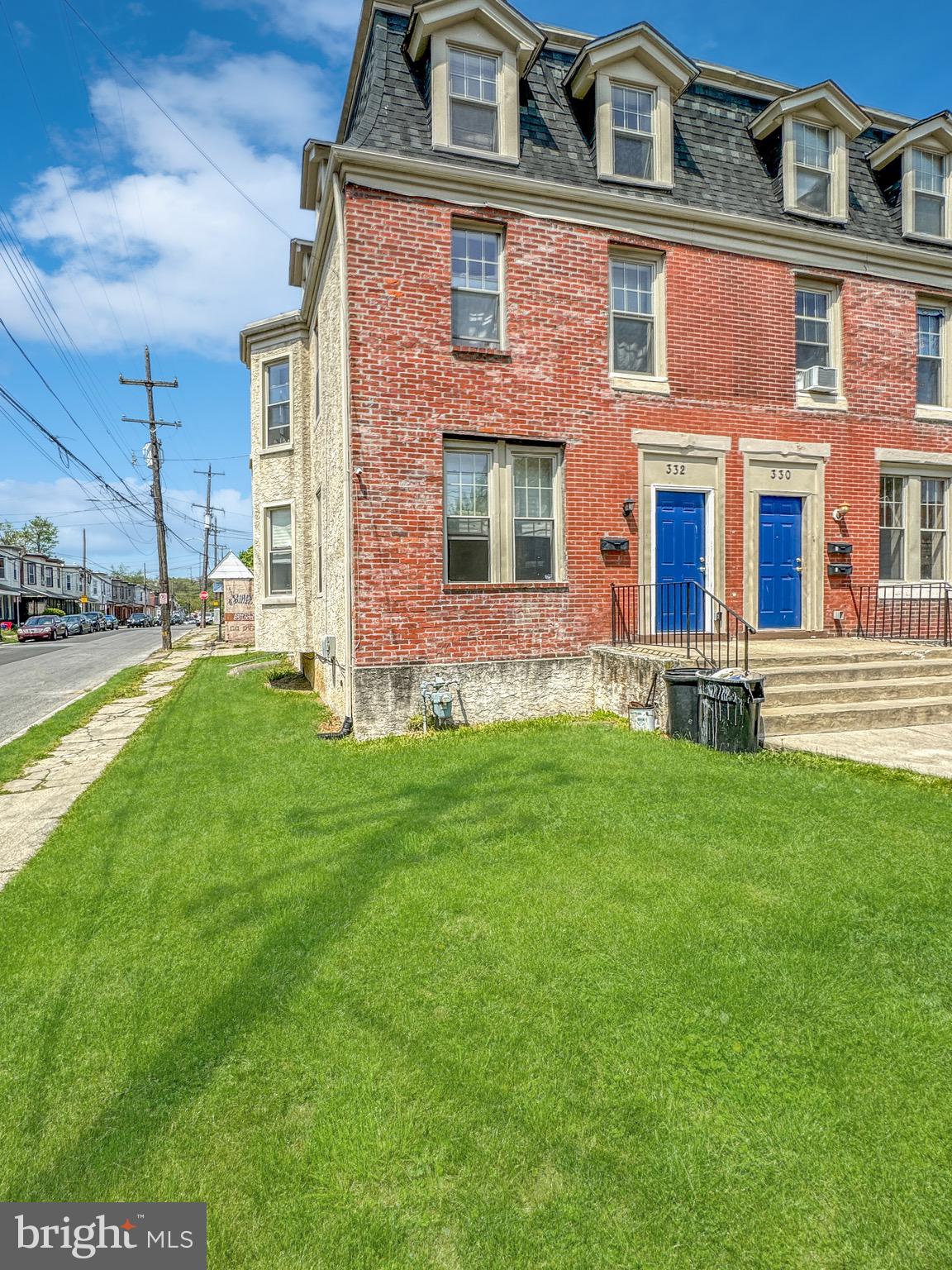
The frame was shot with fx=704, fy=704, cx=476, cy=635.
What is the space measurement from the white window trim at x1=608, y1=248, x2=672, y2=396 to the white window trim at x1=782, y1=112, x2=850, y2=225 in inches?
101

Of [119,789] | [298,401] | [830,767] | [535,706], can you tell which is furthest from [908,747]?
[298,401]

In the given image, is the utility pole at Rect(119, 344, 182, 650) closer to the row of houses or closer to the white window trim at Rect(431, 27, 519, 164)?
the row of houses

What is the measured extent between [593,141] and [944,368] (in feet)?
23.9

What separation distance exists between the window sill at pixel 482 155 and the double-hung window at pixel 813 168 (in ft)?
15.9

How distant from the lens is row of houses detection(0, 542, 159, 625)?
57969 millimetres

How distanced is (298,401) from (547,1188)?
14.0 metres

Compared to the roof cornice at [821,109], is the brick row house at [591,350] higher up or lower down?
lower down

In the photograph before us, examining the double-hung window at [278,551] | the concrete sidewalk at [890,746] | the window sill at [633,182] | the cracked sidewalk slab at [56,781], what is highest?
the window sill at [633,182]

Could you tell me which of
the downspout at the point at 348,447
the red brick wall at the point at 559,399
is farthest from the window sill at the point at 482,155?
the downspout at the point at 348,447

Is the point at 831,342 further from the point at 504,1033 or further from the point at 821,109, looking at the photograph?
the point at 504,1033

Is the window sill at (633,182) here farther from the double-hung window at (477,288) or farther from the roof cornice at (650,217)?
the double-hung window at (477,288)

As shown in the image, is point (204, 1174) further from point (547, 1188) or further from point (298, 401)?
point (298, 401)

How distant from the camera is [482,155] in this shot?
9.48 m

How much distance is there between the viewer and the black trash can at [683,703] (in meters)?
7.70
